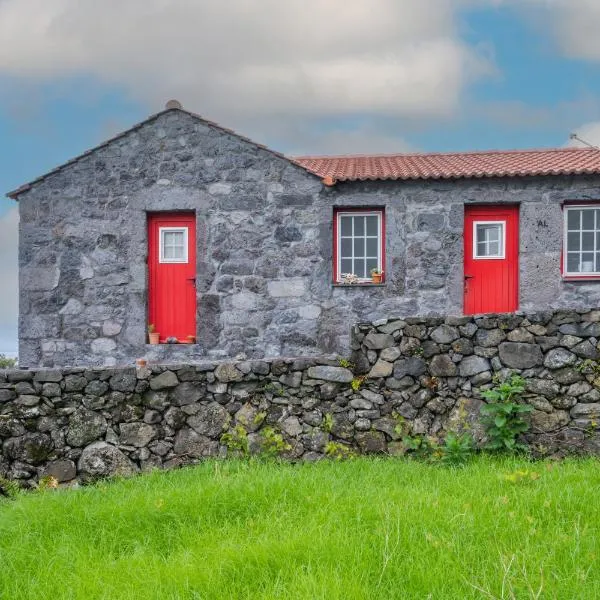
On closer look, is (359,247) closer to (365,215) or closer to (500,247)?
(365,215)

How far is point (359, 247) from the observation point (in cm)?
1205

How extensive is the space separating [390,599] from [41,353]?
9635mm

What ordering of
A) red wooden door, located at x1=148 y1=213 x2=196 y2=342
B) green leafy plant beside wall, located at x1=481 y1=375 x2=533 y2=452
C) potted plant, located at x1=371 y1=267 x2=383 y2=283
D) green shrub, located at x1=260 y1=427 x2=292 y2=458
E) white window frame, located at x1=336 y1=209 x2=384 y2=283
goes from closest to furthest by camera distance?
green leafy plant beside wall, located at x1=481 y1=375 x2=533 y2=452 → green shrub, located at x1=260 y1=427 x2=292 y2=458 → potted plant, located at x1=371 y1=267 x2=383 y2=283 → white window frame, located at x1=336 y1=209 x2=384 y2=283 → red wooden door, located at x1=148 y1=213 x2=196 y2=342

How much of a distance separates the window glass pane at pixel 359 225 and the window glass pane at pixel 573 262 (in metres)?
3.52

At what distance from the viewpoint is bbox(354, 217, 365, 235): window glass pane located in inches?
476

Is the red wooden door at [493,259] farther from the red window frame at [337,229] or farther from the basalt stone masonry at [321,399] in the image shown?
the basalt stone masonry at [321,399]

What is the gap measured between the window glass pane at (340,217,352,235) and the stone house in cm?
2

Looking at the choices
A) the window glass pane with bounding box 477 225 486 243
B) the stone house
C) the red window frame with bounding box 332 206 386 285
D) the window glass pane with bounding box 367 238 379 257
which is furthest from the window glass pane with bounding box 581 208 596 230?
the window glass pane with bounding box 367 238 379 257

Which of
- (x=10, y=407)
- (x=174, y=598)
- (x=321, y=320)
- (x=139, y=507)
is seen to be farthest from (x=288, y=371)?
(x=321, y=320)

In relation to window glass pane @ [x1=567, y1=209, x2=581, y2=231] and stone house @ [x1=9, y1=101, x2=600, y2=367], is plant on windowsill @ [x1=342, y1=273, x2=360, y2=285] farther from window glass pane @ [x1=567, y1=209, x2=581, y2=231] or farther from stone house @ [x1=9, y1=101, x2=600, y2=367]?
window glass pane @ [x1=567, y1=209, x2=581, y2=231]

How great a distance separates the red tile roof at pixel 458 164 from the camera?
11.5 m

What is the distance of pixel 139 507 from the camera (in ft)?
17.7

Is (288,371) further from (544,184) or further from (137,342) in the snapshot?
(544,184)

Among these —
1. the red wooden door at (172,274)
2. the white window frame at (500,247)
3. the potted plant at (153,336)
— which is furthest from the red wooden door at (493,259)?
the potted plant at (153,336)
